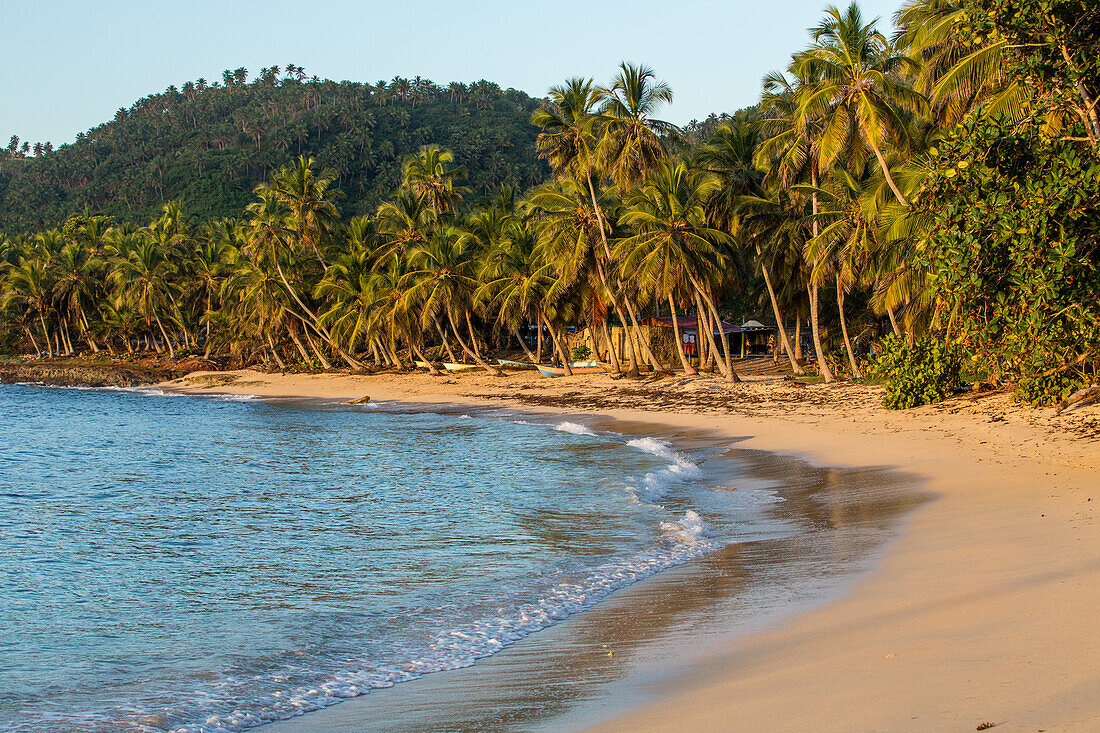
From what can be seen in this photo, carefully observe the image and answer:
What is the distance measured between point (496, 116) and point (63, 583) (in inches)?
4329

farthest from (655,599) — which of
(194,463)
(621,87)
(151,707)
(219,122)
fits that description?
(219,122)

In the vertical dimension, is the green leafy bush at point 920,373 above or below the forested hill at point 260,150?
below

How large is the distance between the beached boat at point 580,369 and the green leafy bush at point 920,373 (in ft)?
57.4

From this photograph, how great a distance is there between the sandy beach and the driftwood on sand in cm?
53

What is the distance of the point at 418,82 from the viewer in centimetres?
13638

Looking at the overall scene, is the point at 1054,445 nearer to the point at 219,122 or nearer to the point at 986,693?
the point at 986,693

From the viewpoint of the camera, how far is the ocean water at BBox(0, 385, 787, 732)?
6000 mm

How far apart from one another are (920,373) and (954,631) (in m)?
15.5

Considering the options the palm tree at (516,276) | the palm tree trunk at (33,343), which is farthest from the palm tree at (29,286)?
the palm tree at (516,276)

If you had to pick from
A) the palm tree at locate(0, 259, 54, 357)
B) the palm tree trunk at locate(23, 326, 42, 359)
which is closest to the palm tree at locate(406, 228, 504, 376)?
the palm tree at locate(0, 259, 54, 357)

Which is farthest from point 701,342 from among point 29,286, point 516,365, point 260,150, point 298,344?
point 260,150

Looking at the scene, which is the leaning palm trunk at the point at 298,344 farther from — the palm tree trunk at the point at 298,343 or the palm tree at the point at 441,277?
the palm tree at the point at 441,277

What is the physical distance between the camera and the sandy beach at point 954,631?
4223 mm

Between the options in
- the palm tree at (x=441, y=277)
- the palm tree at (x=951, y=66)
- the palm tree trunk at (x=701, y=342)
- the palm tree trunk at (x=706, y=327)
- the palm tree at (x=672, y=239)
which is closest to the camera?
the palm tree at (x=951, y=66)
